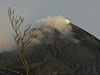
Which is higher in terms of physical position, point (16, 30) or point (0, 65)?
point (16, 30)

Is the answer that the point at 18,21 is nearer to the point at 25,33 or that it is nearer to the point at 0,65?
the point at 25,33

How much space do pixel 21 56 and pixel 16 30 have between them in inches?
40.9

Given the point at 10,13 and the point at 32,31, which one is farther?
the point at 32,31

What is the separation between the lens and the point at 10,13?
12.0 m

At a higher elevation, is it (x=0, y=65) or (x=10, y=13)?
(x=10, y=13)

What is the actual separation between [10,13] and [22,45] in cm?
125

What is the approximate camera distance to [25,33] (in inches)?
477

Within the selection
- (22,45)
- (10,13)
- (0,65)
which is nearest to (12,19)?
(10,13)

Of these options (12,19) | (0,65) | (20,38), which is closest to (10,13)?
(12,19)

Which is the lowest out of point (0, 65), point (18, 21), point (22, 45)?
point (0, 65)

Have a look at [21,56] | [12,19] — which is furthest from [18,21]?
[21,56]

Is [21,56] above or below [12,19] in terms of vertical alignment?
below

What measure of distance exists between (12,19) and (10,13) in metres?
0.24

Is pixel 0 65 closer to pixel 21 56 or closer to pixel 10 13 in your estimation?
pixel 21 56
